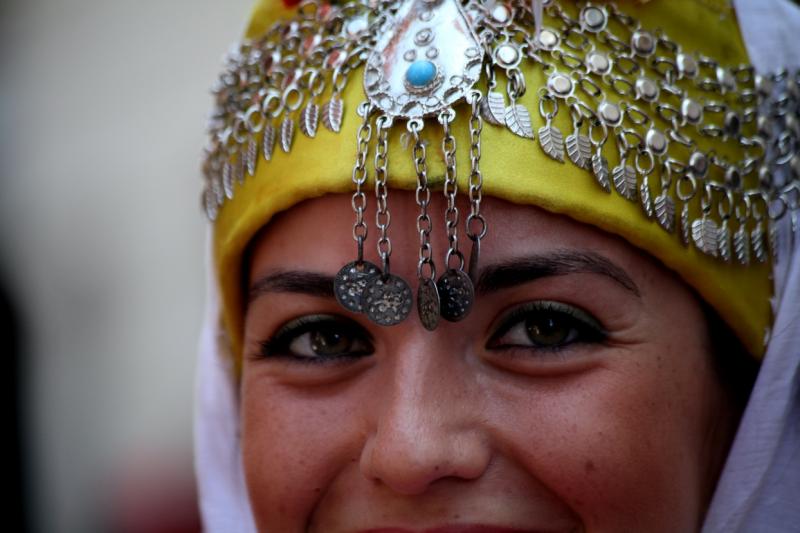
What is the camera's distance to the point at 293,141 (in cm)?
186

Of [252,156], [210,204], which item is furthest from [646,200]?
[210,204]

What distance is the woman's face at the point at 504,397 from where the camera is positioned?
1.64m

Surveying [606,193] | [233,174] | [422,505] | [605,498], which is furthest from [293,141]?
[605,498]

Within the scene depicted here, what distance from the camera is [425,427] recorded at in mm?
1618

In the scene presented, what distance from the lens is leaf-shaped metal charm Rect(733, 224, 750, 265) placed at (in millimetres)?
1817

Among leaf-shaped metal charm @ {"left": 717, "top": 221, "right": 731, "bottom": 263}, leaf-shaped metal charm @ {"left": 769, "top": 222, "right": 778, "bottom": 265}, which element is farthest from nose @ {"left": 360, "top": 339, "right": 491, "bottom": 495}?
leaf-shaped metal charm @ {"left": 769, "top": 222, "right": 778, "bottom": 265}

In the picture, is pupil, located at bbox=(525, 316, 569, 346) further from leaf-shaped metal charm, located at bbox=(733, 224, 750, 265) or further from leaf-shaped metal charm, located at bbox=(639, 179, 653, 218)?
leaf-shaped metal charm, located at bbox=(733, 224, 750, 265)

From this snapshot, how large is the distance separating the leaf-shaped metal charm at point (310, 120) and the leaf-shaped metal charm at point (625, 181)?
0.57 m

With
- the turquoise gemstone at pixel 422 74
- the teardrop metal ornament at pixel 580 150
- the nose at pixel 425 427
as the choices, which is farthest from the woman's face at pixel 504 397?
the turquoise gemstone at pixel 422 74

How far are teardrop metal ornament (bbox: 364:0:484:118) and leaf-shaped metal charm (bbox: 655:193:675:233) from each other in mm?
406

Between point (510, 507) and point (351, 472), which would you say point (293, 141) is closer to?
point (351, 472)

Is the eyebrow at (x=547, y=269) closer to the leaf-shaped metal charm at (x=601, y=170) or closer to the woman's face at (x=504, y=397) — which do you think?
the woman's face at (x=504, y=397)

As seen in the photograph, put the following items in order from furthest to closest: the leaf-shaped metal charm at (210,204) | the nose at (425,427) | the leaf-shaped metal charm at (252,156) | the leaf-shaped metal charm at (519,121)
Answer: the leaf-shaped metal charm at (210,204)
the leaf-shaped metal charm at (252,156)
the leaf-shaped metal charm at (519,121)
the nose at (425,427)

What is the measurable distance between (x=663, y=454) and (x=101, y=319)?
4.65 metres
